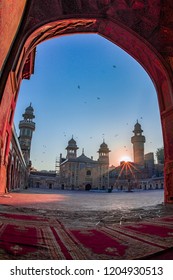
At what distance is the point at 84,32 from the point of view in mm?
8203

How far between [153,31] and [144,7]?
100 cm

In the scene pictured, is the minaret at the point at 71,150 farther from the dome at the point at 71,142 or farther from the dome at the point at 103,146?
the dome at the point at 103,146

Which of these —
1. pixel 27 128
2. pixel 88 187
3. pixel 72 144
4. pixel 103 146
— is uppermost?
pixel 27 128

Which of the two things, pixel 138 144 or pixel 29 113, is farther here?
pixel 138 144

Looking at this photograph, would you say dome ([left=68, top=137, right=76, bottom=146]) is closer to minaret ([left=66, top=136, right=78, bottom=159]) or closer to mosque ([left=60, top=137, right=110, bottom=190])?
minaret ([left=66, top=136, right=78, bottom=159])

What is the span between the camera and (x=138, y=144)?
55.1 meters

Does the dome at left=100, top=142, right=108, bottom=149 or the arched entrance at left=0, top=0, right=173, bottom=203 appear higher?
the dome at left=100, top=142, right=108, bottom=149

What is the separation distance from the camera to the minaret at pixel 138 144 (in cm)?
5341

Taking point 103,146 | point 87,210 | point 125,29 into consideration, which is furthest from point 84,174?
point 87,210

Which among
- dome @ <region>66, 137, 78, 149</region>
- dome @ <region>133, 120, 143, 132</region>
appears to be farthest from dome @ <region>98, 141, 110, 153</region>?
dome @ <region>133, 120, 143, 132</region>

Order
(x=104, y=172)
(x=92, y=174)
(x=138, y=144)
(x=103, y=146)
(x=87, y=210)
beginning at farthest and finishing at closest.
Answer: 1. (x=138, y=144)
2. (x=103, y=146)
3. (x=104, y=172)
4. (x=92, y=174)
5. (x=87, y=210)

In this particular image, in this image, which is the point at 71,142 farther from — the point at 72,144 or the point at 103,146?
the point at 103,146

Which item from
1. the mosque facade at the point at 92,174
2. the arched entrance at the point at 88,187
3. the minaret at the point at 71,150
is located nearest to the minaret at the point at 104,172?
the mosque facade at the point at 92,174

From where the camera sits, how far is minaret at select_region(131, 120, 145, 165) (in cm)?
5341
